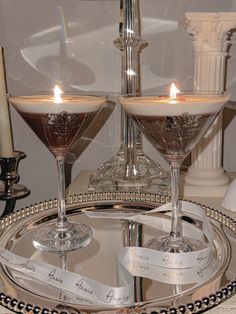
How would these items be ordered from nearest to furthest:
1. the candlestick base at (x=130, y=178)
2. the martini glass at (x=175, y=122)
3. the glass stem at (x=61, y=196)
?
the martini glass at (x=175, y=122)
the glass stem at (x=61, y=196)
the candlestick base at (x=130, y=178)

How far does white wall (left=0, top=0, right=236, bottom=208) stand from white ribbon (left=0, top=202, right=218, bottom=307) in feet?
1.82

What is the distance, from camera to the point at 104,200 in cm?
77

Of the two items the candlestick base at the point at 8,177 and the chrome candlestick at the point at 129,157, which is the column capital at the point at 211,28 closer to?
the chrome candlestick at the point at 129,157

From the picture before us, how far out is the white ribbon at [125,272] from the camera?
17.7 inches

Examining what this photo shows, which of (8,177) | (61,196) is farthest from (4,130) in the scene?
(61,196)

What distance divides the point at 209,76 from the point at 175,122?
1.08 feet

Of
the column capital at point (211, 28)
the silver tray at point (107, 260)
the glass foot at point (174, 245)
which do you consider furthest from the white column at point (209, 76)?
the glass foot at point (174, 245)

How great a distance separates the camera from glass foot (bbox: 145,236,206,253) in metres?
0.58

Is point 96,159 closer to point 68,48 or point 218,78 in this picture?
point 68,48

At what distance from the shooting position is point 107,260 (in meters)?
0.56

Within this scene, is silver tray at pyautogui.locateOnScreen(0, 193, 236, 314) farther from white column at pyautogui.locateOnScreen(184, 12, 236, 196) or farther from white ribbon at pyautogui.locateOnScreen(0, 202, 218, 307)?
white column at pyautogui.locateOnScreen(184, 12, 236, 196)

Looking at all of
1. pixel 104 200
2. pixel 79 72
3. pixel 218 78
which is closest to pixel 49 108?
pixel 104 200

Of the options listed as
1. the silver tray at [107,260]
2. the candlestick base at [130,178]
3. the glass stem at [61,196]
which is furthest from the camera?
the candlestick base at [130,178]

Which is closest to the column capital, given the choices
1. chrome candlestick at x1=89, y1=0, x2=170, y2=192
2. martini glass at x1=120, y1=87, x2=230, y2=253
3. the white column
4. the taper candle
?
the white column
